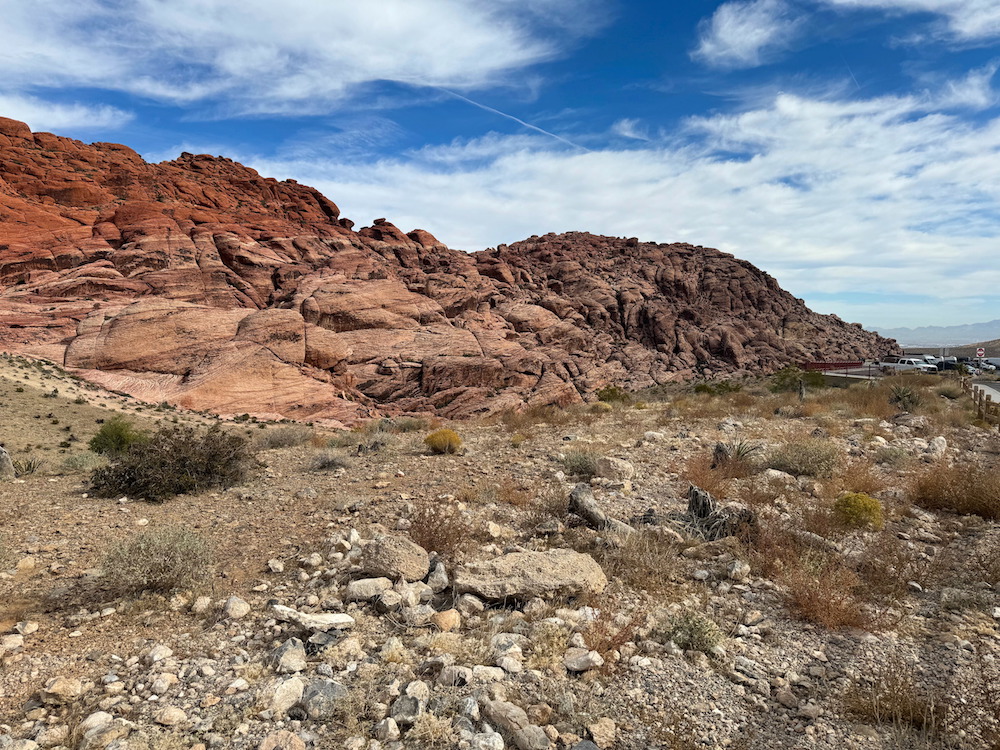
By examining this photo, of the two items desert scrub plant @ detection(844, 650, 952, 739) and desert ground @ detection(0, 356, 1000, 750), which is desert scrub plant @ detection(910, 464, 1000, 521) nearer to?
desert ground @ detection(0, 356, 1000, 750)

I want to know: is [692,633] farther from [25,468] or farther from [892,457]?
[25,468]

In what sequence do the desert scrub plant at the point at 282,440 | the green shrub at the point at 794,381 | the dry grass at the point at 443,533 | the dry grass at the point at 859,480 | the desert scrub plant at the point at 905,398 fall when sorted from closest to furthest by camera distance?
the dry grass at the point at 443,533
the dry grass at the point at 859,480
the desert scrub plant at the point at 282,440
the desert scrub plant at the point at 905,398
the green shrub at the point at 794,381

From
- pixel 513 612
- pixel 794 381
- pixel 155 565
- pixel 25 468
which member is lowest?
pixel 25 468

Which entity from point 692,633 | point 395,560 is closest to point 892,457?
point 692,633

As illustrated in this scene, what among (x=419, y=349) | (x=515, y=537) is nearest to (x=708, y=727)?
(x=515, y=537)

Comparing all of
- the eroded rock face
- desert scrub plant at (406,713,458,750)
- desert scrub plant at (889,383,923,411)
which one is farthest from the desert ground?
the eroded rock face

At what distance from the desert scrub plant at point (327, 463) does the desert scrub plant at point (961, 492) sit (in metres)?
9.25

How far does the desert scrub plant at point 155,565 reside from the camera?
4.38 meters

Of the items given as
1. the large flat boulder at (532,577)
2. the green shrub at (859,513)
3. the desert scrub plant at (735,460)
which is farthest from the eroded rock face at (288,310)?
the large flat boulder at (532,577)

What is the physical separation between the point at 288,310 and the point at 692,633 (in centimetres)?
4643

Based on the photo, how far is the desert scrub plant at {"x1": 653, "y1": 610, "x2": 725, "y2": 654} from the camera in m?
3.81

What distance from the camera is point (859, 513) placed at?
6062 millimetres

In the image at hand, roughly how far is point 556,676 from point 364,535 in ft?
10.5

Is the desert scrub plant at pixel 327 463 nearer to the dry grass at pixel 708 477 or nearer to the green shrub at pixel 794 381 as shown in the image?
the dry grass at pixel 708 477
